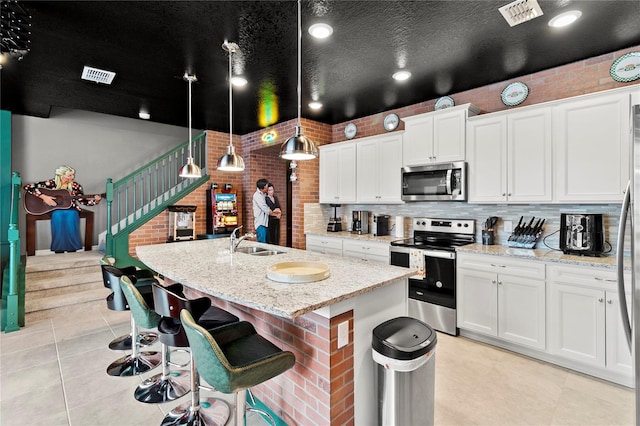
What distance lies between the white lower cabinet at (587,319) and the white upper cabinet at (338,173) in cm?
282

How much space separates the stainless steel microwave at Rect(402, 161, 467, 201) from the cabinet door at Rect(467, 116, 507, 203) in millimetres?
98

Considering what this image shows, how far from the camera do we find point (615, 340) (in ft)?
7.97

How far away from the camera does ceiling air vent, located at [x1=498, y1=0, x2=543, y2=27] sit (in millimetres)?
2191

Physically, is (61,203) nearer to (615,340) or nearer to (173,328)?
(173,328)

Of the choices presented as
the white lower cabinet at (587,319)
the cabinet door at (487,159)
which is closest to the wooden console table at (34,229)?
the cabinet door at (487,159)

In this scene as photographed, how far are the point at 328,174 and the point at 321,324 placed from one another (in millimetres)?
3745

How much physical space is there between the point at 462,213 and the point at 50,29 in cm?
448

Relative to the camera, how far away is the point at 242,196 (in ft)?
21.3

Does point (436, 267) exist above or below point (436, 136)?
below

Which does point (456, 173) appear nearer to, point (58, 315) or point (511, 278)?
point (511, 278)

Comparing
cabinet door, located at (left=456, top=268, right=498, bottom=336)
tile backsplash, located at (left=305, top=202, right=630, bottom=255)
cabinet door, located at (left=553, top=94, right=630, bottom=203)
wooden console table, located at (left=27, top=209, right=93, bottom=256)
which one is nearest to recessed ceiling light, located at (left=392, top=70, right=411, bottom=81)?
cabinet door, located at (left=553, top=94, right=630, bottom=203)

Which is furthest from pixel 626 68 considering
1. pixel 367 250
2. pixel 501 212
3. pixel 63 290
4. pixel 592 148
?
pixel 63 290

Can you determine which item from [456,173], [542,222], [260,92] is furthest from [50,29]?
[542,222]

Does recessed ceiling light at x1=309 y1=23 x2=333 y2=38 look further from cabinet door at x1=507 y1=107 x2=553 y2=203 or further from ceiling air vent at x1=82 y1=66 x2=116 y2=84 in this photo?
ceiling air vent at x1=82 y1=66 x2=116 y2=84
